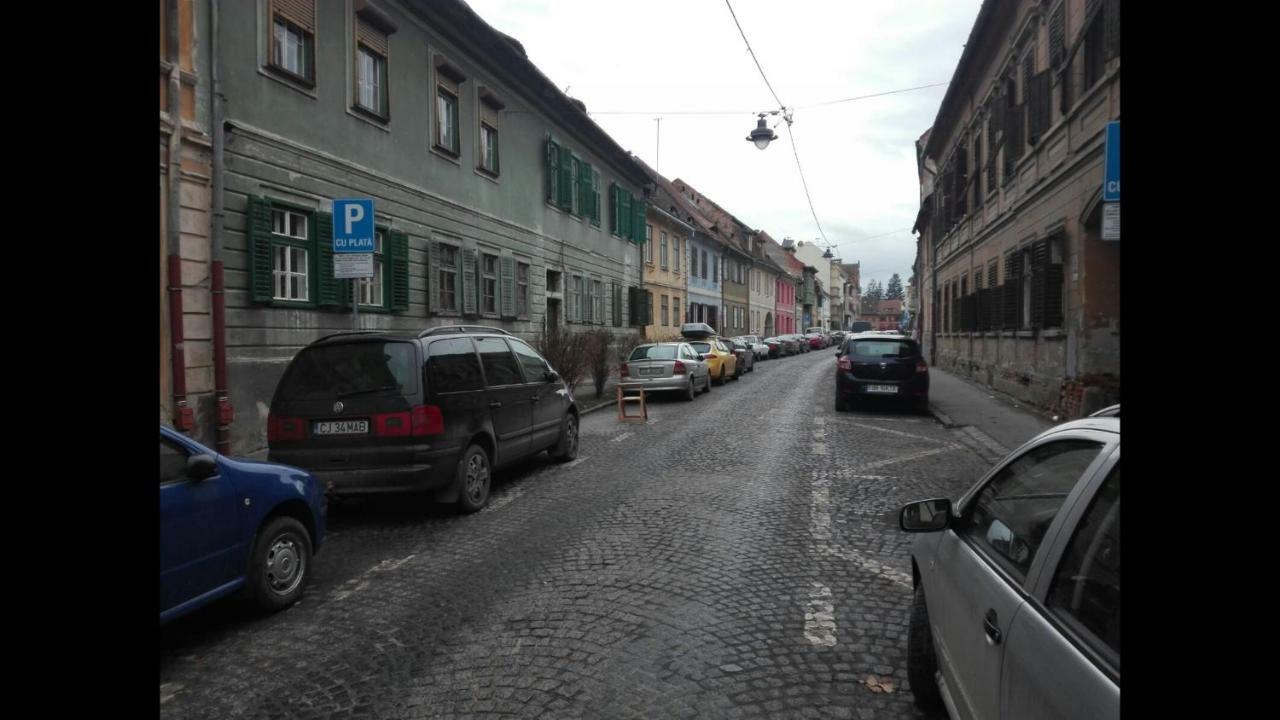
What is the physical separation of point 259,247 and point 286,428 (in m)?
5.58

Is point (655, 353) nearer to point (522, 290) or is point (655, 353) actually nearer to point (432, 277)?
point (522, 290)

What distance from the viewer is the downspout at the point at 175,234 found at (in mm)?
9812

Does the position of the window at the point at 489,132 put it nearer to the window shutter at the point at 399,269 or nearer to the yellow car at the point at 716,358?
the window shutter at the point at 399,269

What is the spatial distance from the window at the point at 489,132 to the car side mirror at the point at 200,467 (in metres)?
15.2

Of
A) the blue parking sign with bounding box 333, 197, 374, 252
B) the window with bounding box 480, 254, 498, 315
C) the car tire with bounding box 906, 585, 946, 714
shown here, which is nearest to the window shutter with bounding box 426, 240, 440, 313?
the window with bounding box 480, 254, 498, 315

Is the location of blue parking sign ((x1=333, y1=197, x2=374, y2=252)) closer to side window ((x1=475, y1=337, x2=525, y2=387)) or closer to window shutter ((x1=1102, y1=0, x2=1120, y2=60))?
side window ((x1=475, y1=337, x2=525, y2=387))

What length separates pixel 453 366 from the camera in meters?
7.23

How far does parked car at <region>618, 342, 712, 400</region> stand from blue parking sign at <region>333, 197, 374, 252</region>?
31.8 ft

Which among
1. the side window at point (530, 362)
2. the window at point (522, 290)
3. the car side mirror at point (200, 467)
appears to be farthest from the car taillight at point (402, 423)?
the window at point (522, 290)

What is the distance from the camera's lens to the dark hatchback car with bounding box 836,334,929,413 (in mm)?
15352
